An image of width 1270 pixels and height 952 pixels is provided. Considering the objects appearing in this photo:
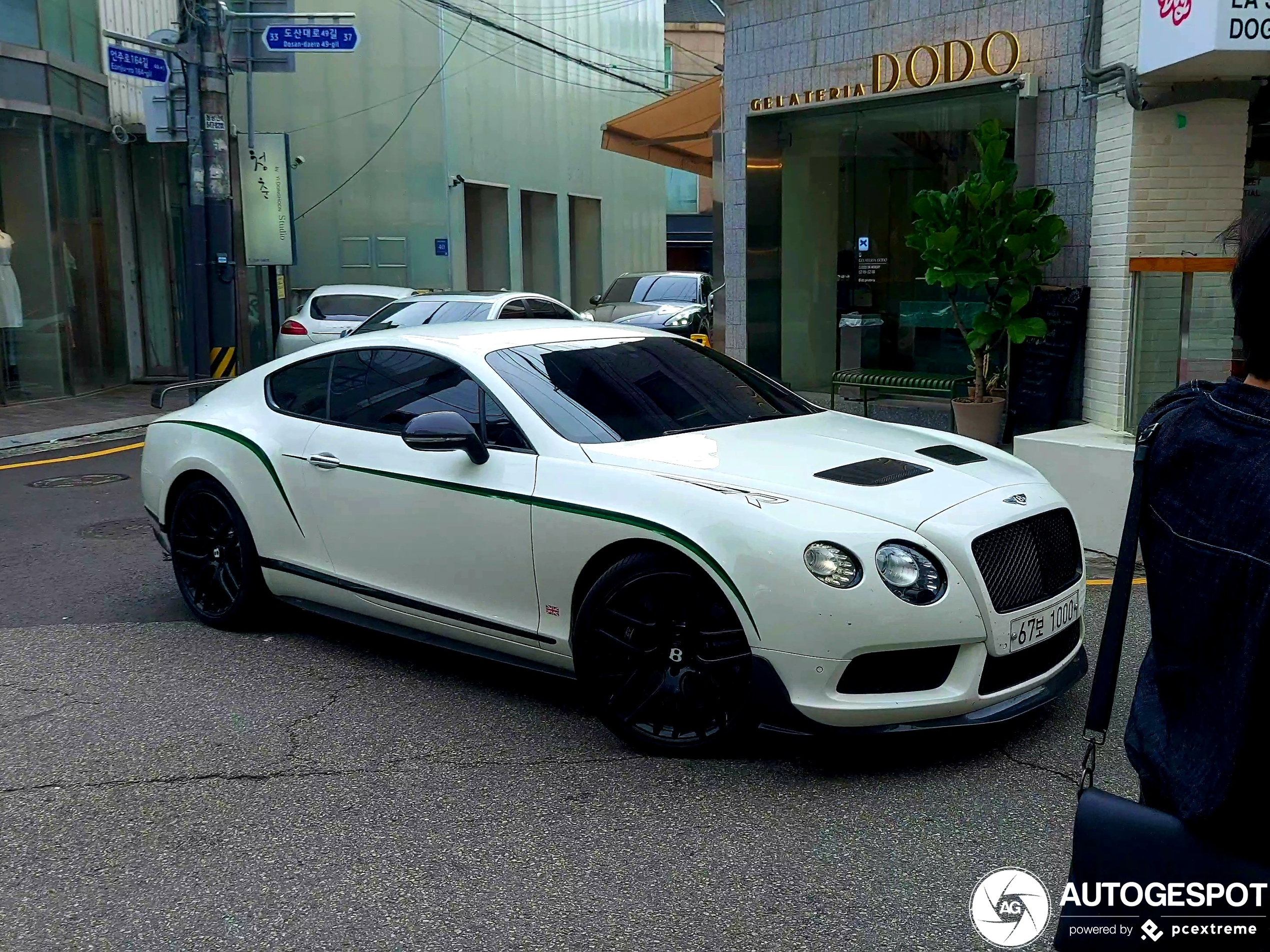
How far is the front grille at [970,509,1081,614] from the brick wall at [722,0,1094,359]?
259 inches

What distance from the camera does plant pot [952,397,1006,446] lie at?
10.8 m

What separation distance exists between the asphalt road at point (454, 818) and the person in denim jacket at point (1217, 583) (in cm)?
163

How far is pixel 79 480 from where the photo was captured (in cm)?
1080

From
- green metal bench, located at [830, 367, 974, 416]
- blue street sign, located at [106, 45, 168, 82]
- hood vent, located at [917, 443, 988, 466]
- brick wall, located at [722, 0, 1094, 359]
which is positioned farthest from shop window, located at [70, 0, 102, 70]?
hood vent, located at [917, 443, 988, 466]

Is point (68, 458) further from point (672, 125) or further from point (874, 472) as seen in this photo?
point (874, 472)

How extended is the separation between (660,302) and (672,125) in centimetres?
480

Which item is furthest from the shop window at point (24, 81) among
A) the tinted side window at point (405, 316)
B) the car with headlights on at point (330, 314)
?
the tinted side window at point (405, 316)

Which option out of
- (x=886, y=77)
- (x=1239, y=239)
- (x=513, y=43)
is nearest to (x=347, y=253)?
(x=513, y=43)

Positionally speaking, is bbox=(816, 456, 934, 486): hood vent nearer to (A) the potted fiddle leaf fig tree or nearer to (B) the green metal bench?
(A) the potted fiddle leaf fig tree

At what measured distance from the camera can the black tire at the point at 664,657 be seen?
434cm

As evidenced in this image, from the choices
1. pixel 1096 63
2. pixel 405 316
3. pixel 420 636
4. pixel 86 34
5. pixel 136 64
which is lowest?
pixel 420 636

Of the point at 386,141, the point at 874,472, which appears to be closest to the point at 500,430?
the point at 874,472

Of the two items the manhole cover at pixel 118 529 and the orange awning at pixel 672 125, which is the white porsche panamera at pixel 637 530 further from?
the orange awning at pixel 672 125

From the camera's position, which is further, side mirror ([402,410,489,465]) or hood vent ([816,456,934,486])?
side mirror ([402,410,489,465])
